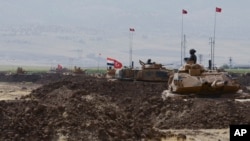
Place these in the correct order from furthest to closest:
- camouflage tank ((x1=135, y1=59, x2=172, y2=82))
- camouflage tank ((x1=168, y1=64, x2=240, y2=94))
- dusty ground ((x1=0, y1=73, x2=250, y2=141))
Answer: camouflage tank ((x1=135, y1=59, x2=172, y2=82)) → camouflage tank ((x1=168, y1=64, x2=240, y2=94)) → dusty ground ((x1=0, y1=73, x2=250, y2=141))

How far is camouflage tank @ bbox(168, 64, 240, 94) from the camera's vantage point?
3069 centimetres

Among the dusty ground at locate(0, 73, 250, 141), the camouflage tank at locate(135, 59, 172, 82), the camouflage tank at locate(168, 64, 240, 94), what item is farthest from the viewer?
the camouflage tank at locate(135, 59, 172, 82)

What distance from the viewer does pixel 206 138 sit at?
23344 mm

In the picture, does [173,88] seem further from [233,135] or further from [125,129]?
[233,135]

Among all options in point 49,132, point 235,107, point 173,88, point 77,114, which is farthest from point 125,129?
point 173,88

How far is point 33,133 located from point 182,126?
34.6 feet

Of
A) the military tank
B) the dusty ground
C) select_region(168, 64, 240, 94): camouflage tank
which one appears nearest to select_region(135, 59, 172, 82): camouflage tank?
the military tank

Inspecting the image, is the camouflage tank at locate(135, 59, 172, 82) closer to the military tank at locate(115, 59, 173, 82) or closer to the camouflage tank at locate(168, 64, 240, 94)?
the military tank at locate(115, 59, 173, 82)

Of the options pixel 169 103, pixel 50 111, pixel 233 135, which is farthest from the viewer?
pixel 169 103

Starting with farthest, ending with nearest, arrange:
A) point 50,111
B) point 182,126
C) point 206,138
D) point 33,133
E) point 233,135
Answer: point 182,126 < point 206,138 < point 50,111 < point 33,133 < point 233,135

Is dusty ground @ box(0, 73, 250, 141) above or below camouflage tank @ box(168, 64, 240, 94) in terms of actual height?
below

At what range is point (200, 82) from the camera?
3072 centimetres

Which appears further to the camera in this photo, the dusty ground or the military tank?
the military tank

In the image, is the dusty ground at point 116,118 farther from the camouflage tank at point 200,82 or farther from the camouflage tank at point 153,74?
the camouflage tank at point 153,74
